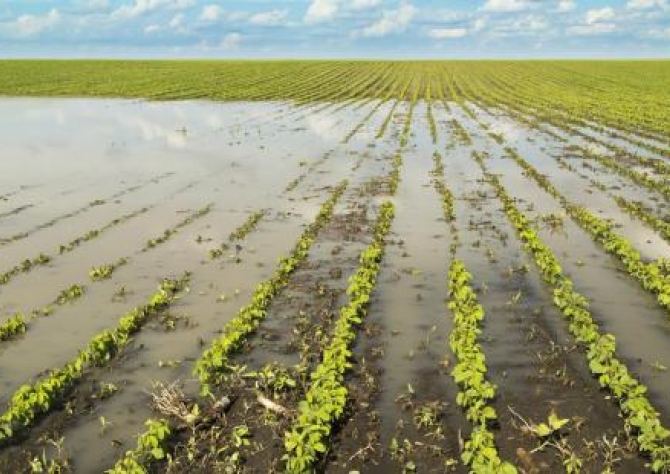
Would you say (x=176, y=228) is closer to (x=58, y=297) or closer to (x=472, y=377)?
(x=58, y=297)

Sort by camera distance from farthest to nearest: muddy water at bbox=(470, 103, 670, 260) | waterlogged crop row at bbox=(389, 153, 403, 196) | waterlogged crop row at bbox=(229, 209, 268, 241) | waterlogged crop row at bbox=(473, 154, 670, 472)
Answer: waterlogged crop row at bbox=(389, 153, 403, 196)
waterlogged crop row at bbox=(229, 209, 268, 241)
muddy water at bbox=(470, 103, 670, 260)
waterlogged crop row at bbox=(473, 154, 670, 472)

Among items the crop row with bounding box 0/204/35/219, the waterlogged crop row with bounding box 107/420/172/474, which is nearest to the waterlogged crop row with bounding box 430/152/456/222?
the waterlogged crop row with bounding box 107/420/172/474

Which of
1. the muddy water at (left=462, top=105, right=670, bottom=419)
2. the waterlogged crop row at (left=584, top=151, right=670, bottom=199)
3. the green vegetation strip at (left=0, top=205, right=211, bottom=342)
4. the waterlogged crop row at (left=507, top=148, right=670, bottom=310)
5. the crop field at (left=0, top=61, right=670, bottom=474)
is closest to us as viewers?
the crop field at (left=0, top=61, right=670, bottom=474)

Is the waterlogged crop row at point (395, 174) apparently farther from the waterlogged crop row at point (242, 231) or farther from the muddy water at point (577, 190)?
the muddy water at point (577, 190)

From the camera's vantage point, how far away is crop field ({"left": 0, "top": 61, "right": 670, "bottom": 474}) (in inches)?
289

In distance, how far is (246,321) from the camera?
10141 mm

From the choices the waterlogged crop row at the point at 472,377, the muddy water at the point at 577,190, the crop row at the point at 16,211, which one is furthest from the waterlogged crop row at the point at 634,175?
the crop row at the point at 16,211

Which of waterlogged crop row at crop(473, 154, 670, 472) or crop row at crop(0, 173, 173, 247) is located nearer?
waterlogged crop row at crop(473, 154, 670, 472)

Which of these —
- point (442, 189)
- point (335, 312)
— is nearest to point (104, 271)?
point (335, 312)

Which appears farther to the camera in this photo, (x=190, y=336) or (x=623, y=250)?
(x=623, y=250)

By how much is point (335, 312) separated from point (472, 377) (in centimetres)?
328

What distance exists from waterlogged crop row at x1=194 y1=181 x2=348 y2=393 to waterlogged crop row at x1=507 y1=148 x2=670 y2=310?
253 inches

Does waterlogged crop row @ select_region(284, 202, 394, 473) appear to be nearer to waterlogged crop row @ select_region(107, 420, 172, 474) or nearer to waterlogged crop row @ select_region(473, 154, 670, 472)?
waterlogged crop row @ select_region(107, 420, 172, 474)

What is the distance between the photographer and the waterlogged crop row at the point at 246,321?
28.5 feet
